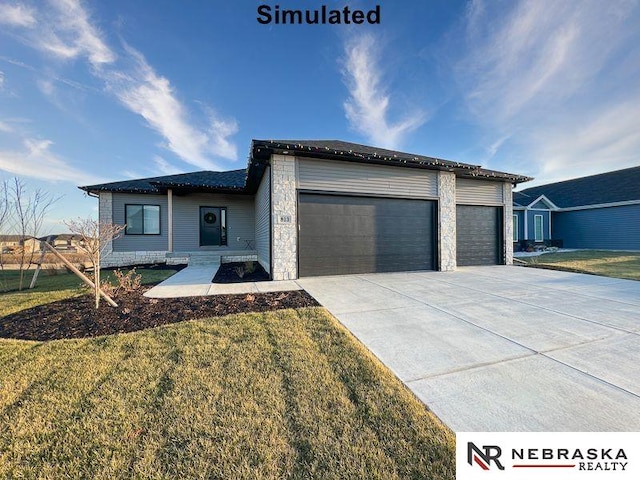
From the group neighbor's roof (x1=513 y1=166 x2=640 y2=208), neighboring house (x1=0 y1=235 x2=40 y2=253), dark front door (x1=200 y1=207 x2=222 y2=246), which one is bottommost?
neighboring house (x1=0 y1=235 x2=40 y2=253)

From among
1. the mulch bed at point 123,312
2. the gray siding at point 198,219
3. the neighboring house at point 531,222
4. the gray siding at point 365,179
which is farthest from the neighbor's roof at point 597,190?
the mulch bed at point 123,312

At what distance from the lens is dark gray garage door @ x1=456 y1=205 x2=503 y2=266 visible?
10.0 meters

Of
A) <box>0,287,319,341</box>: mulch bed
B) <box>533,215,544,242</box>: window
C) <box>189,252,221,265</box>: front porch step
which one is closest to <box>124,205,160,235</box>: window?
<box>189,252,221,265</box>: front porch step

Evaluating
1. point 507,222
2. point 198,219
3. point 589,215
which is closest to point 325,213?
point 198,219

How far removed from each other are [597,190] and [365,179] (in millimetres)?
22978

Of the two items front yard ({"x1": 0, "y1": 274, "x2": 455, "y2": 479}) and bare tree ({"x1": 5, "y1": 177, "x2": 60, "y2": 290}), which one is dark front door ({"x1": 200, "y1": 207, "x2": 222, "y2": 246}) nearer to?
bare tree ({"x1": 5, "y1": 177, "x2": 60, "y2": 290})

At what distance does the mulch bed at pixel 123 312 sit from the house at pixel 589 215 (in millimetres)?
19984

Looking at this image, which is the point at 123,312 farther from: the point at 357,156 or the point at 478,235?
the point at 478,235

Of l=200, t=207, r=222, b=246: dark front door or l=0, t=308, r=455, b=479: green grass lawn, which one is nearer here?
l=0, t=308, r=455, b=479: green grass lawn

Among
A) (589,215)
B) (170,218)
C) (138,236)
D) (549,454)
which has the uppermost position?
(589,215)

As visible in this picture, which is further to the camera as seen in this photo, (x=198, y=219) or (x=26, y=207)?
(x=198, y=219)

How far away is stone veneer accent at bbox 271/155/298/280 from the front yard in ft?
14.0

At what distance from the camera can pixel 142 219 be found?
12.0 metres

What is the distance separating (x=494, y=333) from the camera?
348 centimetres
